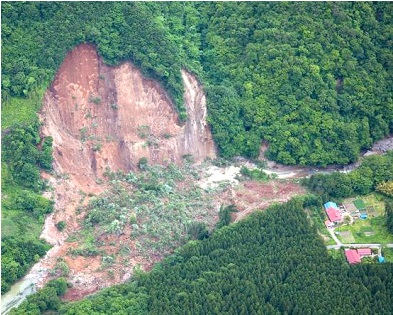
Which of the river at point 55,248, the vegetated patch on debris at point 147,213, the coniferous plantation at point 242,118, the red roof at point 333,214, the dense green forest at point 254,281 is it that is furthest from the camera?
the red roof at point 333,214

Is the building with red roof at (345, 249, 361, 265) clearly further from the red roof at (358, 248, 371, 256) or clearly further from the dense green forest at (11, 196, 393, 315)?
the dense green forest at (11, 196, 393, 315)

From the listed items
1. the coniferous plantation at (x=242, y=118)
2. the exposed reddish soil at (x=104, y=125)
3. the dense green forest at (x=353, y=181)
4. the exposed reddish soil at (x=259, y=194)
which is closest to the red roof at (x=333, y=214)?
the dense green forest at (x=353, y=181)

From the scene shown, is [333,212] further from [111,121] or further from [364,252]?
[111,121]

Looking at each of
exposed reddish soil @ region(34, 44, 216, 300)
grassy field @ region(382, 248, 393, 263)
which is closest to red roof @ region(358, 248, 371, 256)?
grassy field @ region(382, 248, 393, 263)

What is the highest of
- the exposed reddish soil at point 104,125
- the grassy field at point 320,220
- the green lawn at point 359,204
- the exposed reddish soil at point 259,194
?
the exposed reddish soil at point 104,125

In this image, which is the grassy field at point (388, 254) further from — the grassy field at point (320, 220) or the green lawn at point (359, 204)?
the green lawn at point (359, 204)
